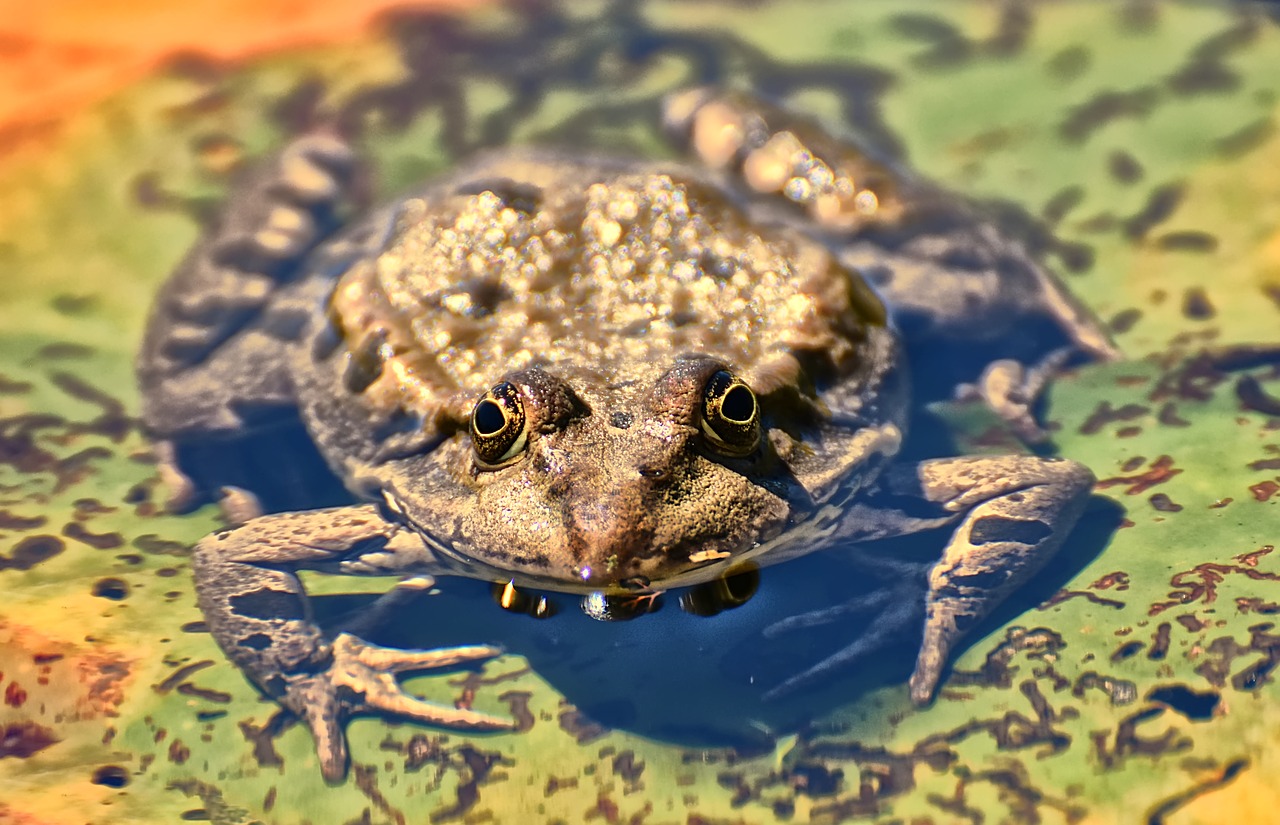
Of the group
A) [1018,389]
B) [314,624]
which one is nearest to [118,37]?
[314,624]

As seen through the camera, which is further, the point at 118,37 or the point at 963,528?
the point at 118,37

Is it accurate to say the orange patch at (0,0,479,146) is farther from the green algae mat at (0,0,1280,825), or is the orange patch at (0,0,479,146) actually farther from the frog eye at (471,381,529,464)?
the frog eye at (471,381,529,464)

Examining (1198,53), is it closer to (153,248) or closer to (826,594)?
(826,594)

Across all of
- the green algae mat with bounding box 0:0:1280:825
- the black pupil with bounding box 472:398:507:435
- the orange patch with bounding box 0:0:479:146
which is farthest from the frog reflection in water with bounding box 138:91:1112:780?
the orange patch with bounding box 0:0:479:146

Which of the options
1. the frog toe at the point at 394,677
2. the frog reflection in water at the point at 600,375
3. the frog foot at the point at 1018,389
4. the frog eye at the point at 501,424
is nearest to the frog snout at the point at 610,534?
the frog reflection in water at the point at 600,375

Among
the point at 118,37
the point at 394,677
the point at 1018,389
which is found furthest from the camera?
the point at 118,37

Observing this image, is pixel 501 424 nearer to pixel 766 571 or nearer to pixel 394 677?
pixel 394 677

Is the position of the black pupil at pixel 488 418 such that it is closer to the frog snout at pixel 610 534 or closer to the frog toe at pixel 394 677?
the frog snout at pixel 610 534
